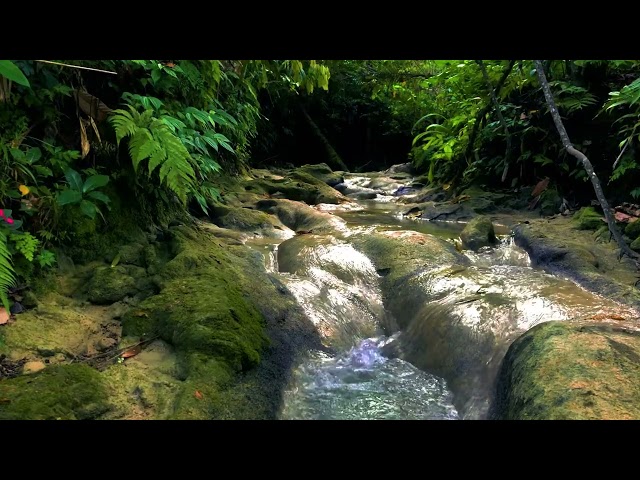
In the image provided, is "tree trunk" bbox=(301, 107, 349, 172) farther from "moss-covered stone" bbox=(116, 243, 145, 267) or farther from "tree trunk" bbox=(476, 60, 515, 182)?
"moss-covered stone" bbox=(116, 243, 145, 267)

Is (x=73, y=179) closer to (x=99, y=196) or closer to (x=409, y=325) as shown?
(x=99, y=196)

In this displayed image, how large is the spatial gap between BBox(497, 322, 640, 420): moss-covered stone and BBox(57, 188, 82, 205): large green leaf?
3.01 m

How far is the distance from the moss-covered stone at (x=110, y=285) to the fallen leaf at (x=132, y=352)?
20.6 inches

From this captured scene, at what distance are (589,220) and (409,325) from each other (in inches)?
129

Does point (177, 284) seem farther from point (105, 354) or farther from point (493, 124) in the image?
point (493, 124)

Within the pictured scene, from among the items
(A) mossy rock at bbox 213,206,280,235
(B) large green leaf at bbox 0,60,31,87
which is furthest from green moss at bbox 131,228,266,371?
(A) mossy rock at bbox 213,206,280,235

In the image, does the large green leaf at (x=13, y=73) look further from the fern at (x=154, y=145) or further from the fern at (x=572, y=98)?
the fern at (x=572, y=98)

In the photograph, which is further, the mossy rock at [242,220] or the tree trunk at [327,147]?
the tree trunk at [327,147]

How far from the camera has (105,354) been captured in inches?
98.7

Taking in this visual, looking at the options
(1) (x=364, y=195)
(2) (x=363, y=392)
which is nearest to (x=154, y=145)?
(2) (x=363, y=392)

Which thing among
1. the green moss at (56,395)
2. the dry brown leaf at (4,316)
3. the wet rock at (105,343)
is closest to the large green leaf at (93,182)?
the dry brown leaf at (4,316)

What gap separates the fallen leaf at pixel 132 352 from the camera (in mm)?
2521

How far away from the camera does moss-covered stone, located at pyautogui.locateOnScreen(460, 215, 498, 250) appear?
5602mm

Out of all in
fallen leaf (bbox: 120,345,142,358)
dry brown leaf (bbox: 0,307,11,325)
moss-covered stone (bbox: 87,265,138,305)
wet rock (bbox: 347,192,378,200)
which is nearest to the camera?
dry brown leaf (bbox: 0,307,11,325)
